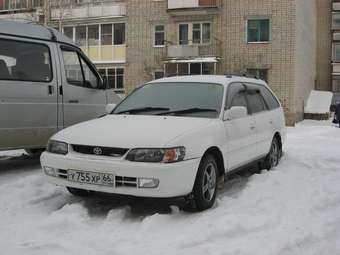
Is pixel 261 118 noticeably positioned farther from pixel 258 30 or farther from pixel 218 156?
pixel 258 30

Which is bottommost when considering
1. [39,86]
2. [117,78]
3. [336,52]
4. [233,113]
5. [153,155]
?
[153,155]

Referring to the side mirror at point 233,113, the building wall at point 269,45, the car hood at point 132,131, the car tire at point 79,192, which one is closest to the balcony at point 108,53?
the building wall at point 269,45

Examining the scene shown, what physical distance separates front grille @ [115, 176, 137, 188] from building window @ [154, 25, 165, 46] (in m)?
24.9

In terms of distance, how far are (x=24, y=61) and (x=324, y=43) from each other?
40241 millimetres

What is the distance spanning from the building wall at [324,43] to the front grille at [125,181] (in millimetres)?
40379

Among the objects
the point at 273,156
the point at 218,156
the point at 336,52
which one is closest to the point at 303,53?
the point at 336,52

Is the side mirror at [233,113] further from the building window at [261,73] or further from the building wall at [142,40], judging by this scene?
the building wall at [142,40]

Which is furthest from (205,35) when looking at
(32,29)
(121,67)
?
(32,29)

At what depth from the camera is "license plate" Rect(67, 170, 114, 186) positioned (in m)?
5.47

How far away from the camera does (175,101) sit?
6781 millimetres

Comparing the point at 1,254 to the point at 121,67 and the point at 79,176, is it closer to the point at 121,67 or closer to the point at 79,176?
the point at 79,176

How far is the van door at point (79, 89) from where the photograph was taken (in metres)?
8.59

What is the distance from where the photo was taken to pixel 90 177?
5.56 m

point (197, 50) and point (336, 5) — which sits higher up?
point (336, 5)
